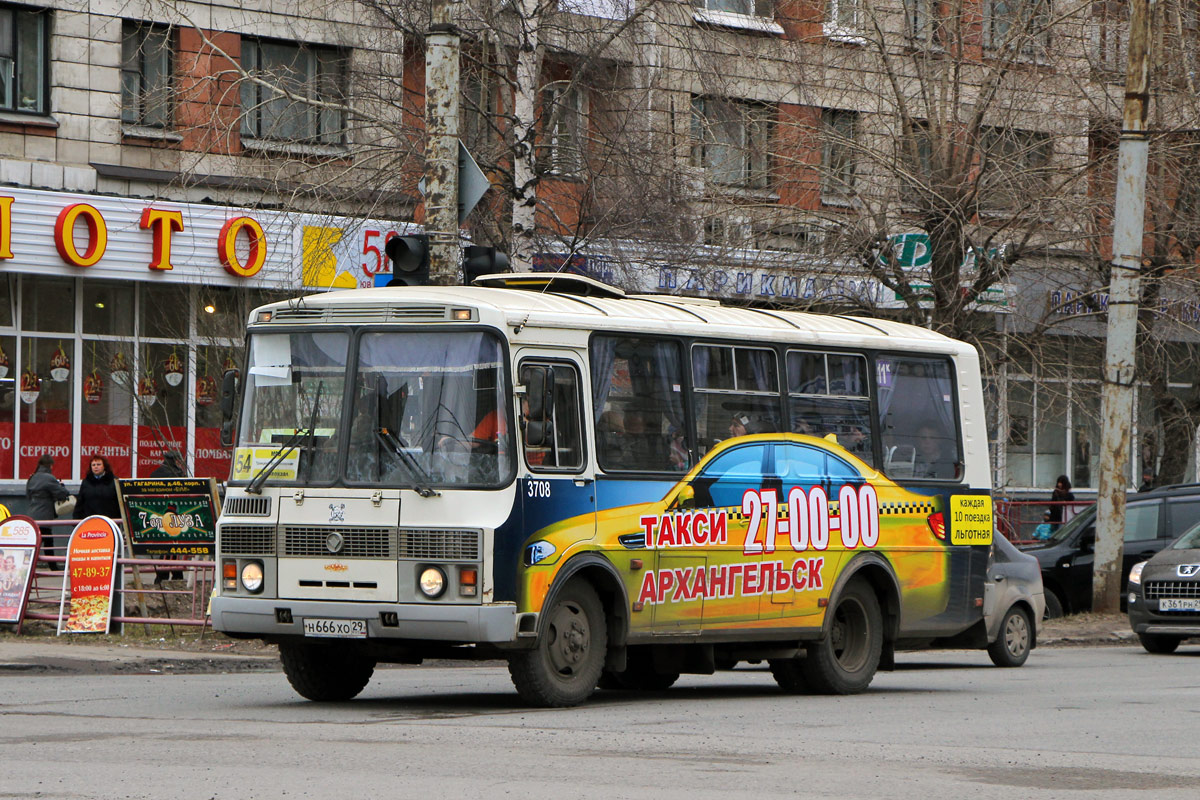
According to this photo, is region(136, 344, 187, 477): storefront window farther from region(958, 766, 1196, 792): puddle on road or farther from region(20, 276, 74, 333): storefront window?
region(958, 766, 1196, 792): puddle on road

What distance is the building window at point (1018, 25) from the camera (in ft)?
77.7

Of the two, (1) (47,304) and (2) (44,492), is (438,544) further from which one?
(1) (47,304)

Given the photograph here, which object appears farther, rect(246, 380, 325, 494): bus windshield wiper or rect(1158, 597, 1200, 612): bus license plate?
rect(1158, 597, 1200, 612): bus license plate

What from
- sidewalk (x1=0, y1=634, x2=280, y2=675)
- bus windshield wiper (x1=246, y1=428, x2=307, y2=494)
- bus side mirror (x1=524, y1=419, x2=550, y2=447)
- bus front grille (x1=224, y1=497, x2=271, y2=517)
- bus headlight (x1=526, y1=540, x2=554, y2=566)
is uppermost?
bus side mirror (x1=524, y1=419, x2=550, y2=447)

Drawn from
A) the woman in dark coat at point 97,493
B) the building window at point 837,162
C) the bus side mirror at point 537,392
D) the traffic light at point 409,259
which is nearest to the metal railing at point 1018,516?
the building window at point 837,162

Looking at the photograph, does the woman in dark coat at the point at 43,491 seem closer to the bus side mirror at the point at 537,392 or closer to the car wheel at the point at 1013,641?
the car wheel at the point at 1013,641

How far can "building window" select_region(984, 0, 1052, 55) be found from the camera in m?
23.7

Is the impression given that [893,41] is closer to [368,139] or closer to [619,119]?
[619,119]

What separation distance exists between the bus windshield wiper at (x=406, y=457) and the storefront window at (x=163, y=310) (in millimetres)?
17763

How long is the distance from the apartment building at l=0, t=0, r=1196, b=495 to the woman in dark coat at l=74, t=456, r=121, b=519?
11.8ft

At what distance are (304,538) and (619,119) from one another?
10573mm

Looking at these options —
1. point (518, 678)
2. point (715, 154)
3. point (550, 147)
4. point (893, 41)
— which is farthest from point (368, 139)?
point (518, 678)

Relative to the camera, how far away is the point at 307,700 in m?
13.2

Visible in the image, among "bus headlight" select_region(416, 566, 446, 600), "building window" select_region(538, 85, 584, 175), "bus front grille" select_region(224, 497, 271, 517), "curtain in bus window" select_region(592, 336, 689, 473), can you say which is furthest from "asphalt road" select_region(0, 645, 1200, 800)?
"building window" select_region(538, 85, 584, 175)
